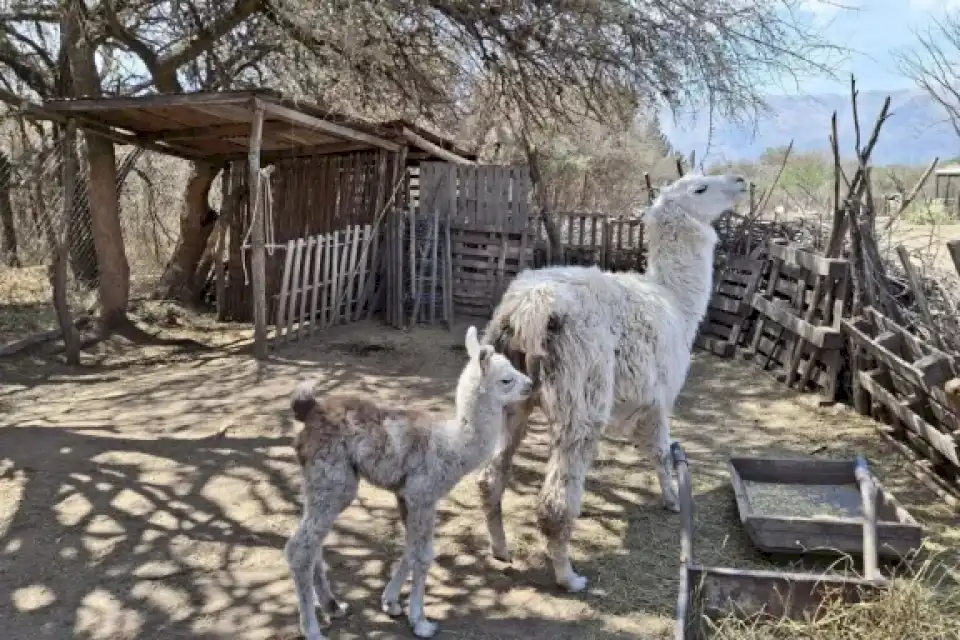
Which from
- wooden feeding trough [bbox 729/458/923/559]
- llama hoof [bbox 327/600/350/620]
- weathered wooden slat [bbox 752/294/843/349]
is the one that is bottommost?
llama hoof [bbox 327/600/350/620]

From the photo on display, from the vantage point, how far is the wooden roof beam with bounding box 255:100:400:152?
811cm

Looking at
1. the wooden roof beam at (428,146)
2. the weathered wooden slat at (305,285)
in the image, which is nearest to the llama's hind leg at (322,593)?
the weathered wooden slat at (305,285)

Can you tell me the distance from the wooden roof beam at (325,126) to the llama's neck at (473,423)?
18.4 feet

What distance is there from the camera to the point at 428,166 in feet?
35.6

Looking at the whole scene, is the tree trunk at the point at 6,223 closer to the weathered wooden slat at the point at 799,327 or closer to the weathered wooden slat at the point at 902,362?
the weathered wooden slat at the point at 799,327

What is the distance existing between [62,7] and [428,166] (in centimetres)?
491

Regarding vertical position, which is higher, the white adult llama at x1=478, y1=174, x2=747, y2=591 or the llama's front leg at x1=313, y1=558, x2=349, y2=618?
the white adult llama at x1=478, y1=174, x2=747, y2=591

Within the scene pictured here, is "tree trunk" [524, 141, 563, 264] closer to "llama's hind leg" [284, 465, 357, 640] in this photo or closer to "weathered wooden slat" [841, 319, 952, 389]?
"weathered wooden slat" [841, 319, 952, 389]

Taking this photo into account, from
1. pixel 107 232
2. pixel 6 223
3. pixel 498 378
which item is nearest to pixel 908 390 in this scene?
pixel 498 378

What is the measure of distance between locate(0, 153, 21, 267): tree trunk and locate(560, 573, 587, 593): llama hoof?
47.2ft

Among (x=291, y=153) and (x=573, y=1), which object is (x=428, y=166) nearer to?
(x=291, y=153)

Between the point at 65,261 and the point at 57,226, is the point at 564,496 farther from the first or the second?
the point at 57,226

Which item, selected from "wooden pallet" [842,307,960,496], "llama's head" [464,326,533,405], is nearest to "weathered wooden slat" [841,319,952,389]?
"wooden pallet" [842,307,960,496]

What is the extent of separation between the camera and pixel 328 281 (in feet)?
33.4
